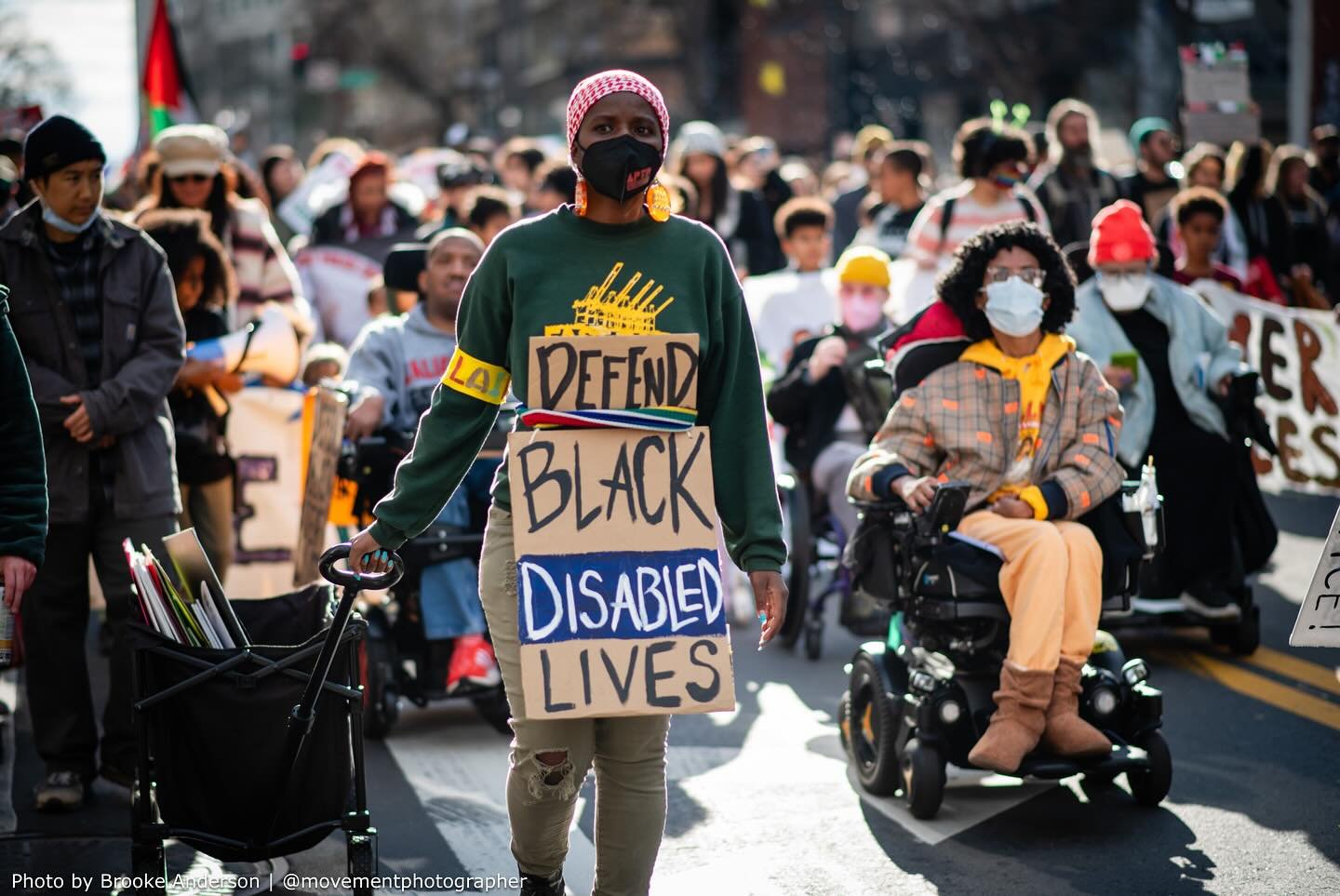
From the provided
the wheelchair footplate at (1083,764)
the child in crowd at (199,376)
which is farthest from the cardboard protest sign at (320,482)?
the wheelchair footplate at (1083,764)

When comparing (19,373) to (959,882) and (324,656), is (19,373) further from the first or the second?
(959,882)

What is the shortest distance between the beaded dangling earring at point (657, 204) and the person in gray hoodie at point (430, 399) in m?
3.15

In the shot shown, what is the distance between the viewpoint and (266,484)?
914cm

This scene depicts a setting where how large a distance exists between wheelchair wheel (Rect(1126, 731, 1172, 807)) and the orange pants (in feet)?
1.10

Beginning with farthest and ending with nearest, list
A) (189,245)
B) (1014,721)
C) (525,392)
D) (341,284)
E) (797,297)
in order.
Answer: (341,284) → (797,297) → (189,245) → (1014,721) → (525,392)

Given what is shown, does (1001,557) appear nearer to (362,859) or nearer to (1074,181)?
(362,859)

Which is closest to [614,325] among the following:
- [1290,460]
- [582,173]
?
[582,173]

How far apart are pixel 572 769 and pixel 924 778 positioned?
181cm

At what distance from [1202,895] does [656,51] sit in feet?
171

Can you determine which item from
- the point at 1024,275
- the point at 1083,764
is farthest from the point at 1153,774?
the point at 1024,275

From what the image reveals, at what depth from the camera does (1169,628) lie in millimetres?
9312

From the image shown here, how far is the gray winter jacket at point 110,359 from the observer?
6.39 m

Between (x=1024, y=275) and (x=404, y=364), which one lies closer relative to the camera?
(x=1024, y=275)

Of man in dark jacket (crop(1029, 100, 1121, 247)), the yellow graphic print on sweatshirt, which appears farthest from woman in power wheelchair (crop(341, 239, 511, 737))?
man in dark jacket (crop(1029, 100, 1121, 247))
